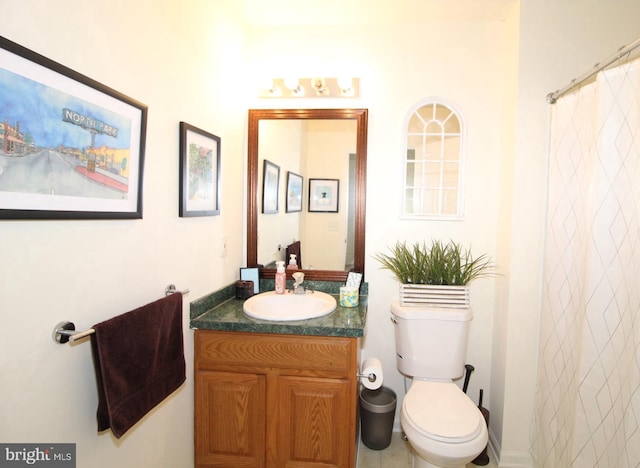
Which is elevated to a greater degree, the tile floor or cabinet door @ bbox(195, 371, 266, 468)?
cabinet door @ bbox(195, 371, 266, 468)

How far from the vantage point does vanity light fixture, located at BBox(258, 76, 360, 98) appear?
2095 mm

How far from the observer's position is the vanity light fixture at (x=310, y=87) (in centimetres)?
210

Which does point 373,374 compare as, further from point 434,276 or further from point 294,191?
point 294,191

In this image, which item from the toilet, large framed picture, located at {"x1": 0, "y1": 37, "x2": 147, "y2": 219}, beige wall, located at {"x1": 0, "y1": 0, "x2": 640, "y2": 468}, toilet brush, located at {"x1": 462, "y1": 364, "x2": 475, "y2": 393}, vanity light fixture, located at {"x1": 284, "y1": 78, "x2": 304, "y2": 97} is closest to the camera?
large framed picture, located at {"x1": 0, "y1": 37, "x2": 147, "y2": 219}

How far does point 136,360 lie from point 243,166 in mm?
1377

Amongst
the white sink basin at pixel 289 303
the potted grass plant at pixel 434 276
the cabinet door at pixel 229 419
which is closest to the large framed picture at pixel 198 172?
the white sink basin at pixel 289 303

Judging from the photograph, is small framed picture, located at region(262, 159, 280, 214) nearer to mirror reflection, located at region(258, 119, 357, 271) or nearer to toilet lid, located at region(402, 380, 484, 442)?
mirror reflection, located at region(258, 119, 357, 271)

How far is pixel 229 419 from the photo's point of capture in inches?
66.1

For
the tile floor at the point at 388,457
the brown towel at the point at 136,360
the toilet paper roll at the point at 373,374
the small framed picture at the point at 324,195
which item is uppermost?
the small framed picture at the point at 324,195

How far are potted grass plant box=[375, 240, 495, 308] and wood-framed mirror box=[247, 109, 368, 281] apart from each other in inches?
11.1

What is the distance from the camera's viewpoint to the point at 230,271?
2070 millimetres

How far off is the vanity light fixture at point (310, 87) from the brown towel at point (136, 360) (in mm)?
1393

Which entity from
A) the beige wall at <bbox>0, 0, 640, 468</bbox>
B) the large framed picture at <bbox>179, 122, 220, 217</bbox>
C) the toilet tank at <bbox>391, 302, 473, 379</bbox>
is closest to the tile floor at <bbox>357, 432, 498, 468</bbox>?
the beige wall at <bbox>0, 0, 640, 468</bbox>

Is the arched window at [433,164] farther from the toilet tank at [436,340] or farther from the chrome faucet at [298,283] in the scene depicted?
the chrome faucet at [298,283]
